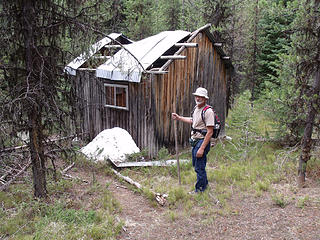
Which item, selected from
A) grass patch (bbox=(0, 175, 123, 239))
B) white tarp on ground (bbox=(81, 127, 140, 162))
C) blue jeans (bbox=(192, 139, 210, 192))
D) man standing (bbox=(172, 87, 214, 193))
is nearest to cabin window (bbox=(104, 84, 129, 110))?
white tarp on ground (bbox=(81, 127, 140, 162))

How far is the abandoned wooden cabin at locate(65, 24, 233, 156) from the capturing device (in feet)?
33.7

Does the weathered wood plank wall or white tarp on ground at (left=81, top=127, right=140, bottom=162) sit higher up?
the weathered wood plank wall

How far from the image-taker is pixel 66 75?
18.6 feet

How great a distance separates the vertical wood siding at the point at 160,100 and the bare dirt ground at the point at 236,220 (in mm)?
4056

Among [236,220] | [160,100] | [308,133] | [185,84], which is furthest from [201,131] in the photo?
[185,84]

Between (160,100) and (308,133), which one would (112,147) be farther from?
(308,133)

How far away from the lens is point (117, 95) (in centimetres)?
1136

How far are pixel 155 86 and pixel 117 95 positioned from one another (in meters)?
1.94

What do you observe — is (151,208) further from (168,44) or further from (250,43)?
(250,43)

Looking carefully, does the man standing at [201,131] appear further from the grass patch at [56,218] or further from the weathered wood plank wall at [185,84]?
the weathered wood plank wall at [185,84]

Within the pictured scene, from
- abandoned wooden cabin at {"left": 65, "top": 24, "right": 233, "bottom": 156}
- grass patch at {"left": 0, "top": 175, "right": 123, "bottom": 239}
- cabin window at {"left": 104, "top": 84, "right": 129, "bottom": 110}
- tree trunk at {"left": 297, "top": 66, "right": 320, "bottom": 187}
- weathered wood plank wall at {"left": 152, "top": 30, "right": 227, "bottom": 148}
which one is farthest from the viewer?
cabin window at {"left": 104, "top": 84, "right": 129, "bottom": 110}

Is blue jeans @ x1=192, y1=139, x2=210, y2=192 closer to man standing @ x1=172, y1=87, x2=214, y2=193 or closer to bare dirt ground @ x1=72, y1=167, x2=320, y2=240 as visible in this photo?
man standing @ x1=172, y1=87, x2=214, y2=193

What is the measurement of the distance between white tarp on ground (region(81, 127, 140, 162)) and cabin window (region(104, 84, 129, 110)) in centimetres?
107

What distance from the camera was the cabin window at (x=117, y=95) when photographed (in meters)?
11.1
